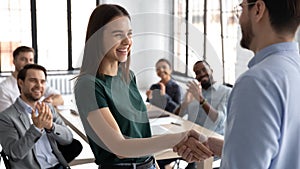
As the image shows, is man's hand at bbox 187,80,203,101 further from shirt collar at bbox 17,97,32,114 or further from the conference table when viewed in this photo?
shirt collar at bbox 17,97,32,114

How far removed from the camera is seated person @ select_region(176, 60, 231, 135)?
266 centimetres

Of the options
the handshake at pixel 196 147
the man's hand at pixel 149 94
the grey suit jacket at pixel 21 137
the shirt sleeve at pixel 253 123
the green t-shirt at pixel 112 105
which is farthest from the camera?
the man's hand at pixel 149 94

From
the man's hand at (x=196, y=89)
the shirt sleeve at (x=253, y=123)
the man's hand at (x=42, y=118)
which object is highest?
the shirt sleeve at (x=253, y=123)

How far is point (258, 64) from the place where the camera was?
0.91m

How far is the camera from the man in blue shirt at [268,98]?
870 millimetres

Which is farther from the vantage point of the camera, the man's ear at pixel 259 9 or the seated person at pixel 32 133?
the seated person at pixel 32 133

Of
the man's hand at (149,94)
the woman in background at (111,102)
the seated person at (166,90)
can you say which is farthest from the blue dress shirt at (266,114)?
the man's hand at (149,94)

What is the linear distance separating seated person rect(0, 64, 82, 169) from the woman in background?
0.98 metres

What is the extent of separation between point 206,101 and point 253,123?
6.12 feet

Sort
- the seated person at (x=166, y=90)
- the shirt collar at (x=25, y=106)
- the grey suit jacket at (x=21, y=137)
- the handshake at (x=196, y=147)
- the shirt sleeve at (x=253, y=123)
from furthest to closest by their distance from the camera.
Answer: the seated person at (x=166, y=90) < the shirt collar at (x=25, y=106) < the grey suit jacket at (x=21, y=137) < the handshake at (x=196, y=147) < the shirt sleeve at (x=253, y=123)

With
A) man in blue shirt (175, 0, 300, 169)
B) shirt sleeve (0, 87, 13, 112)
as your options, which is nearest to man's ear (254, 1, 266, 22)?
man in blue shirt (175, 0, 300, 169)

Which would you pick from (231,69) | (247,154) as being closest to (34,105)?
(247,154)

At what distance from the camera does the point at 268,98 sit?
0.86m

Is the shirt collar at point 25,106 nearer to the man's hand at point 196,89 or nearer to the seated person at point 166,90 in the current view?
the man's hand at point 196,89
